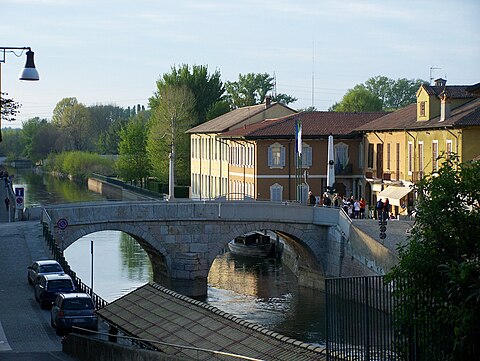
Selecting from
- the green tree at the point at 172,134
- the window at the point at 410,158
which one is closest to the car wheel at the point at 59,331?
the window at the point at 410,158

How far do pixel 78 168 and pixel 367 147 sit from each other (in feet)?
305

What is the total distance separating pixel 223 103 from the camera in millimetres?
105938

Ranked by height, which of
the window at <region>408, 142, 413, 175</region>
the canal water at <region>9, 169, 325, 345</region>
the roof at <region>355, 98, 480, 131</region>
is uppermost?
the roof at <region>355, 98, 480, 131</region>

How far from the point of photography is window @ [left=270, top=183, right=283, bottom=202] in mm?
66062

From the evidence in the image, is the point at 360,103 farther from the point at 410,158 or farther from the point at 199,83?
the point at 410,158

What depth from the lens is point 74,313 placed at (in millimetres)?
30062

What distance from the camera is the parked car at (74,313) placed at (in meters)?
29.9

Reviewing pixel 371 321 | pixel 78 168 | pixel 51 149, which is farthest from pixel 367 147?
pixel 51 149

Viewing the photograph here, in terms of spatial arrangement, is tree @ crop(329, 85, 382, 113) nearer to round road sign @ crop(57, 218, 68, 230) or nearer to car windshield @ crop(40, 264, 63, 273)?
round road sign @ crop(57, 218, 68, 230)

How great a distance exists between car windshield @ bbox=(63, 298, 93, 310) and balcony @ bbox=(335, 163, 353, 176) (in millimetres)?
37176

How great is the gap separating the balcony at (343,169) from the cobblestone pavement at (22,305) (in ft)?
74.2

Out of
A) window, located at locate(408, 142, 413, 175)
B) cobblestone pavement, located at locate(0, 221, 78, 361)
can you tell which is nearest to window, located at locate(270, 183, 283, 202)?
window, located at locate(408, 142, 413, 175)

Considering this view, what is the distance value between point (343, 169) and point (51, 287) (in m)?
34.7

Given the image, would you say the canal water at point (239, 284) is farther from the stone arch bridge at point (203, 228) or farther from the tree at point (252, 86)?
the tree at point (252, 86)
